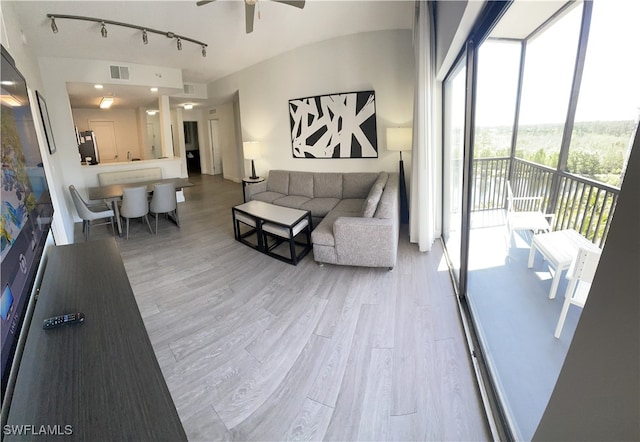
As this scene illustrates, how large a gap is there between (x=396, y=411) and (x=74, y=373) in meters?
1.41

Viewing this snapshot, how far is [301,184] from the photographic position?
4.95 metres

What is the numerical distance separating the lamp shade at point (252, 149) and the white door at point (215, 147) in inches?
181

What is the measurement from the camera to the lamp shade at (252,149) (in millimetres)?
5512

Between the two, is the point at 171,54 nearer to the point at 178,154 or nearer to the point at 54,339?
the point at 178,154

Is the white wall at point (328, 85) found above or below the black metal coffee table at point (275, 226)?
above

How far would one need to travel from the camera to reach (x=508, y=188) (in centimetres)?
200

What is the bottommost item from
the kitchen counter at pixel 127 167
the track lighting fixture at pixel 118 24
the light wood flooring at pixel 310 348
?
the light wood flooring at pixel 310 348

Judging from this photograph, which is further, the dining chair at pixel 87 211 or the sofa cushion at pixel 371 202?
the dining chair at pixel 87 211

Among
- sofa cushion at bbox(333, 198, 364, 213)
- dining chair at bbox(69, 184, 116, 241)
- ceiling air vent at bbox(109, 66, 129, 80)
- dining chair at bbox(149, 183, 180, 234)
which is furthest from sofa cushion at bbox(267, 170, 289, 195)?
ceiling air vent at bbox(109, 66, 129, 80)

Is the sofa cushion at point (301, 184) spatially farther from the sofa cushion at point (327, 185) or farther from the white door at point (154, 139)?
the white door at point (154, 139)

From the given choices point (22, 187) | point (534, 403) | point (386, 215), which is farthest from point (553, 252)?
→ point (22, 187)

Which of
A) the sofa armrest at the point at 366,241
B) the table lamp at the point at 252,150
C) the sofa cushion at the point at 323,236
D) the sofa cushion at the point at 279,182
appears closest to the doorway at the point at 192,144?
the table lamp at the point at 252,150

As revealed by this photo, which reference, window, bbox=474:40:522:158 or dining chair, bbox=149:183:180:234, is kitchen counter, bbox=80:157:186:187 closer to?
dining chair, bbox=149:183:180:234

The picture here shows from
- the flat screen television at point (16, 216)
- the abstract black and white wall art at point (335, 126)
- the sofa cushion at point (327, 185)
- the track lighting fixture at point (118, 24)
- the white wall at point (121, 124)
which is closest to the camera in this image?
the flat screen television at point (16, 216)
